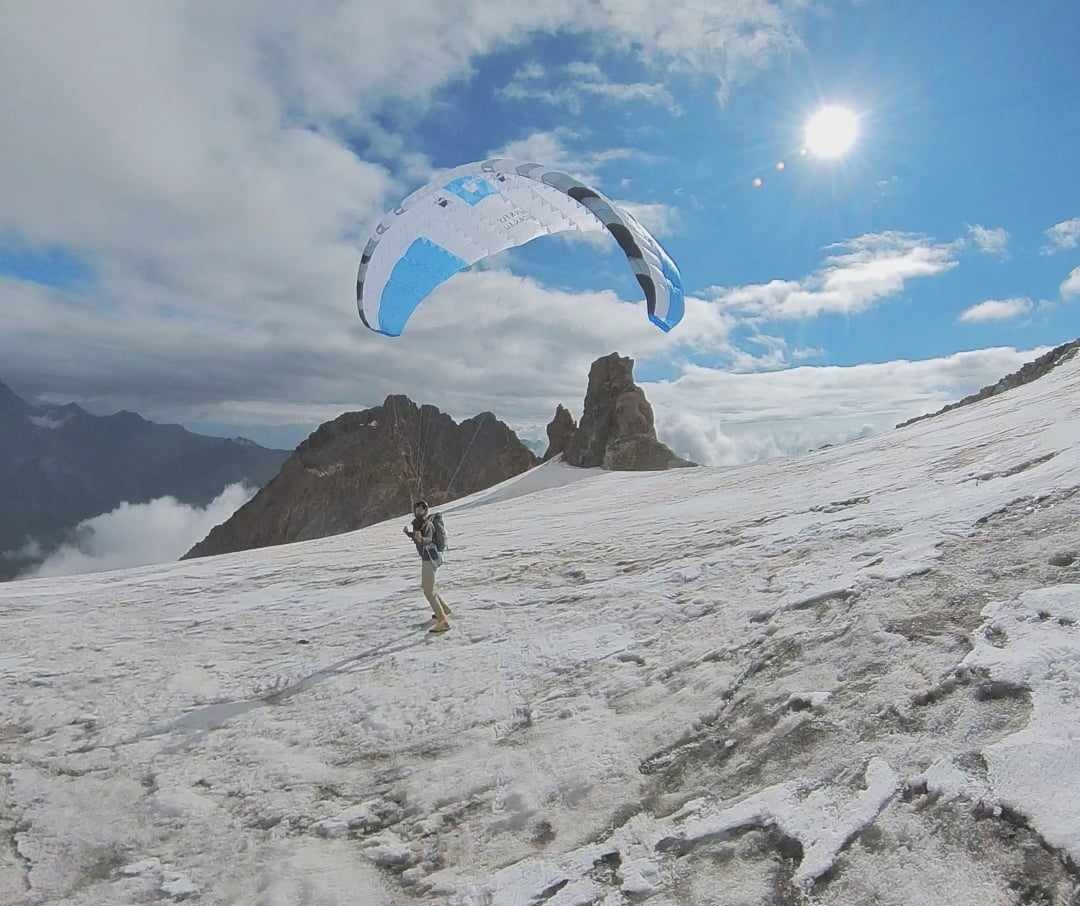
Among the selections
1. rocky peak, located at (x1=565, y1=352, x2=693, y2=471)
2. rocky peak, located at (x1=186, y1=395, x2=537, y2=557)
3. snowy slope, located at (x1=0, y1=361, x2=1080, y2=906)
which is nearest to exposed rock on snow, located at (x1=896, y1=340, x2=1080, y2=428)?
rocky peak, located at (x1=565, y1=352, x2=693, y2=471)

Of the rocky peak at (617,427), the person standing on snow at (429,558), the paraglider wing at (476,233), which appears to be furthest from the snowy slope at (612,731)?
the rocky peak at (617,427)

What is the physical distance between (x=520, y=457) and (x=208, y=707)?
9405cm

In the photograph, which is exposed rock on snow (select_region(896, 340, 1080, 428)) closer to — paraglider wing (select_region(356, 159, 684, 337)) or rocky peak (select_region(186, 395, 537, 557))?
paraglider wing (select_region(356, 159, 684, 337))

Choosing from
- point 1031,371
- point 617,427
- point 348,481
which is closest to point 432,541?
point 1031,371

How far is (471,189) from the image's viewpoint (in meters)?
12.6

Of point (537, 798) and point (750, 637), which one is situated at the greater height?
point (750, 637)

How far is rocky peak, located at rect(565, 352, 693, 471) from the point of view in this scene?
160 ft

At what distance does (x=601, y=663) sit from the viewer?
7004 mm

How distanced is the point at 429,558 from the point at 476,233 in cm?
713

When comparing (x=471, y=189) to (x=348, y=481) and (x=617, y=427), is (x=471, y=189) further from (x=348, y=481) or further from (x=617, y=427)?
(x=348, y=481)

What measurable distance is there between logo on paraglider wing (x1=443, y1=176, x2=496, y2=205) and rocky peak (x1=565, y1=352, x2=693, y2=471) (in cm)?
3476

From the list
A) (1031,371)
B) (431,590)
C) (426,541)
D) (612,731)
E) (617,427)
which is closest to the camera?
(612,731)

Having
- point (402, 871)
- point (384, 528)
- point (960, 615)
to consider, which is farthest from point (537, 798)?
point (384, 528)

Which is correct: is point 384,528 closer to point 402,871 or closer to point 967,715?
point 402,871
